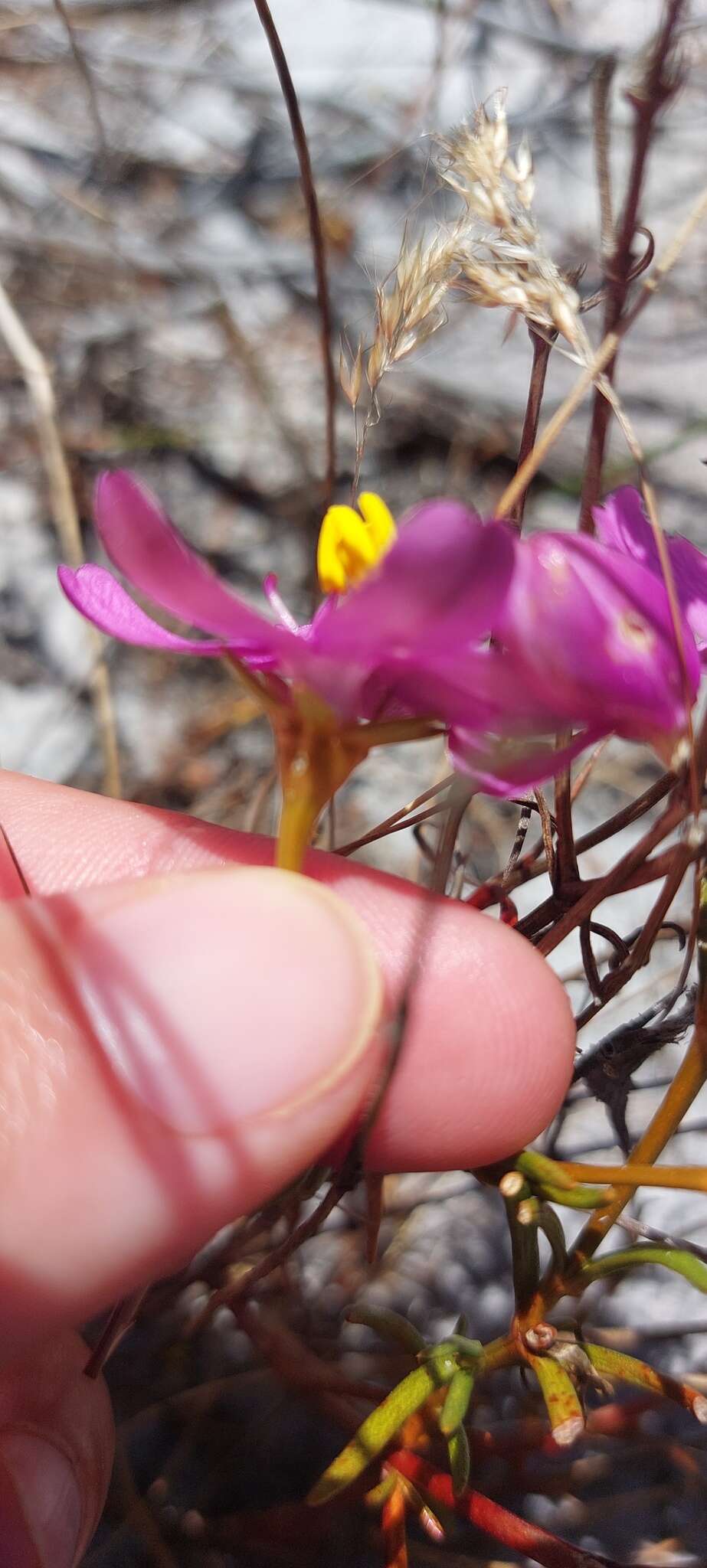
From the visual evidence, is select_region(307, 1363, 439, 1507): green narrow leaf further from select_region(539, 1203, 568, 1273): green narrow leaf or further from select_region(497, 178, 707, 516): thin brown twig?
select_region(497, 178, 707, 516): thin brown twig

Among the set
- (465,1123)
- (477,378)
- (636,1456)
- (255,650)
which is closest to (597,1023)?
(636,1456)

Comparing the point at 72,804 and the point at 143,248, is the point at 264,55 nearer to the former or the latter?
the point at 143,248

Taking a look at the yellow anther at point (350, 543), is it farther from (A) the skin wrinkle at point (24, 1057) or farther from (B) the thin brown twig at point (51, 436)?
(B) the thin brown twig at point (51, 436)

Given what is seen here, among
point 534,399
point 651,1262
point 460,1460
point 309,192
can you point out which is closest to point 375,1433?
point 460,1460

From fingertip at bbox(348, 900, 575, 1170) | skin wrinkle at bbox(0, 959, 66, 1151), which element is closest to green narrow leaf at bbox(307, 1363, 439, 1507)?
fingertip at bbox(348, 900, 575, 1170)

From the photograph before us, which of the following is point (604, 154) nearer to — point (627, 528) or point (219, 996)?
point (627, 528)

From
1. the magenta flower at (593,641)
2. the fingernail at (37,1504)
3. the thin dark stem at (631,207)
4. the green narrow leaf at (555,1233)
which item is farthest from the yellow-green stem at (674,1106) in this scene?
the fingernail at (37,1504)
